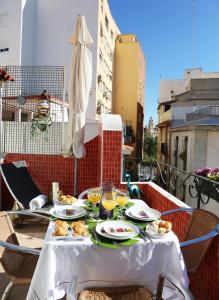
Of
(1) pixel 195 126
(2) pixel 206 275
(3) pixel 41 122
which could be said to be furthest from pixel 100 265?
(1) pixel 195 126

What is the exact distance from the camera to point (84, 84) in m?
4.60

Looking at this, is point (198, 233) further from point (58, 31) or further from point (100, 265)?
point (58, 31)

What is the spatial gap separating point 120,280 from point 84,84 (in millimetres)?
3463

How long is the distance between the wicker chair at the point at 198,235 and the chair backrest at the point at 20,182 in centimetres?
317

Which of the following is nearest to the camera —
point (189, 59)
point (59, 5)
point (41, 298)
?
point (41, 298)

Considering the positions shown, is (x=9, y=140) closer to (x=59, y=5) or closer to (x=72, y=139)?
(x=72, y=139)

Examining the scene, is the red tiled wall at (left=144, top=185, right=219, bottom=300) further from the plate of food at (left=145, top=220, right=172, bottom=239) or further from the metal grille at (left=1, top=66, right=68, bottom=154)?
the metal grille at (left=1, top=66, right=68, bottom=154)

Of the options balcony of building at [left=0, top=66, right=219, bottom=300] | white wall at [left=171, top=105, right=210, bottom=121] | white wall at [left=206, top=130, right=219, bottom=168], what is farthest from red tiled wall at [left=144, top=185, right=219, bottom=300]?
white wall at [left=171, top=105, right=210, bottom=121]

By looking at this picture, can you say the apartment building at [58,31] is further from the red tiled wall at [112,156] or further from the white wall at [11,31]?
the red tiled wall at [112,156]

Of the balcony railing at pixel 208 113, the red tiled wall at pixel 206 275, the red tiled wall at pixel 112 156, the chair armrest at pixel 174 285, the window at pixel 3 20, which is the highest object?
the window at pixel 3 20

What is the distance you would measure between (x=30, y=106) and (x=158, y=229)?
32.5ft

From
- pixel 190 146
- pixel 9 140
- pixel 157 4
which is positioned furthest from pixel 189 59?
pixel 9 140

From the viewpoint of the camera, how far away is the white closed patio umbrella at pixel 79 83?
450 cm

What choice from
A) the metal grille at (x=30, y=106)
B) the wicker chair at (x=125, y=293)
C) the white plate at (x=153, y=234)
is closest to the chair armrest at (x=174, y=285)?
the wicker chair at (x=125, y=293)
